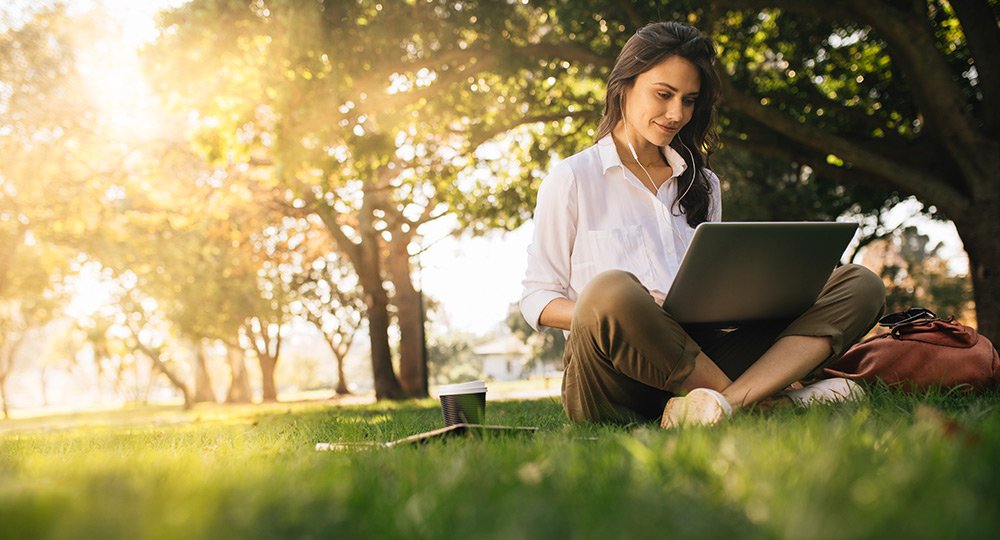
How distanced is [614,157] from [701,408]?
4.92 feet

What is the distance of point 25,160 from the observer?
17.6m

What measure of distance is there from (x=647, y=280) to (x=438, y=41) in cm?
807

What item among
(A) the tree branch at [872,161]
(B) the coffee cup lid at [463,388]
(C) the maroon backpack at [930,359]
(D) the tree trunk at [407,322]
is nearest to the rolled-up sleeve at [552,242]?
(B) the coffee cup lid at [463,388]

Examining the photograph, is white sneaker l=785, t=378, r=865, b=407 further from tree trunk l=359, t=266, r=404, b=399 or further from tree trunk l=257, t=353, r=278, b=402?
tree trunk l=257, t=353, r=278, b=402

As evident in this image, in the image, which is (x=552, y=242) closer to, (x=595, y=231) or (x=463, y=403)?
(x=595, y=231)

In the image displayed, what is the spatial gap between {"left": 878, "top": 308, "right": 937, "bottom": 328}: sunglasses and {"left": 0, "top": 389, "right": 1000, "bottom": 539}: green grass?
2.32 metres

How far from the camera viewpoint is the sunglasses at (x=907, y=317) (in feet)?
15.0

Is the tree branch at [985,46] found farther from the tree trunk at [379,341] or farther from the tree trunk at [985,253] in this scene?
the tree trunk at [379,341]

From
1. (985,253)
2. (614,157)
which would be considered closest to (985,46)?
(985,253)

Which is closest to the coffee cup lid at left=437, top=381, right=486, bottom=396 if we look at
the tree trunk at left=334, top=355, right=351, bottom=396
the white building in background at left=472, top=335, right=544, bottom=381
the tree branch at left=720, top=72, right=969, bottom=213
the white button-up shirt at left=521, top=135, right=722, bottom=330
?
the white button-up shirt at left=521, top=135, right=722, bottom=330

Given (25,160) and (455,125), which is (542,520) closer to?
(455,125)

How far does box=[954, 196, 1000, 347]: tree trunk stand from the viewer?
33.9ft

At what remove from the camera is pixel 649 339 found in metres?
3.51

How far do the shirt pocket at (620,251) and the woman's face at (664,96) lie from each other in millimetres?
488
